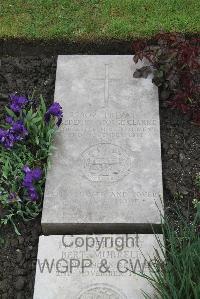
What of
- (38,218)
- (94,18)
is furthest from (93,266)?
(94,18)

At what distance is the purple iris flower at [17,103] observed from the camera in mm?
4094

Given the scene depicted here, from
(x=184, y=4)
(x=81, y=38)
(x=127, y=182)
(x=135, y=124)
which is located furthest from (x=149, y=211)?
(x=184, y=4)

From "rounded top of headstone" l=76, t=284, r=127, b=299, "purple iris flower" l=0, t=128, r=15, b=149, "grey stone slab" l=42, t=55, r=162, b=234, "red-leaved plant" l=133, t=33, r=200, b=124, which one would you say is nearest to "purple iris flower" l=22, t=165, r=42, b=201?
"grey stone slab" l=42, t=55, r=162, b=234

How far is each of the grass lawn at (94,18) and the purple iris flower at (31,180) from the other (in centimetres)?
149

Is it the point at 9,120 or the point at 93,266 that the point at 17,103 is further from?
the point at 93,266

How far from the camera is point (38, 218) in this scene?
3.89 meters

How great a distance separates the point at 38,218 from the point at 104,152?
1.98ft

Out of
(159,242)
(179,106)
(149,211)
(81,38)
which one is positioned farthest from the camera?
(81,38)

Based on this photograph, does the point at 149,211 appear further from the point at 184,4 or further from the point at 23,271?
the point at 184,4

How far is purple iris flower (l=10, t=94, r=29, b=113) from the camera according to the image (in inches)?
161

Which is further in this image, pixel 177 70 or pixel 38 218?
pixel 177 70

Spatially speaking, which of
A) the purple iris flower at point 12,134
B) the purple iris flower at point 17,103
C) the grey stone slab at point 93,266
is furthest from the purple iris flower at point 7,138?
the grey stone slab at point 93,266

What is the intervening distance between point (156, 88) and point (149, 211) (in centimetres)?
106

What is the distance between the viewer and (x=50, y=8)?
16.9ft
